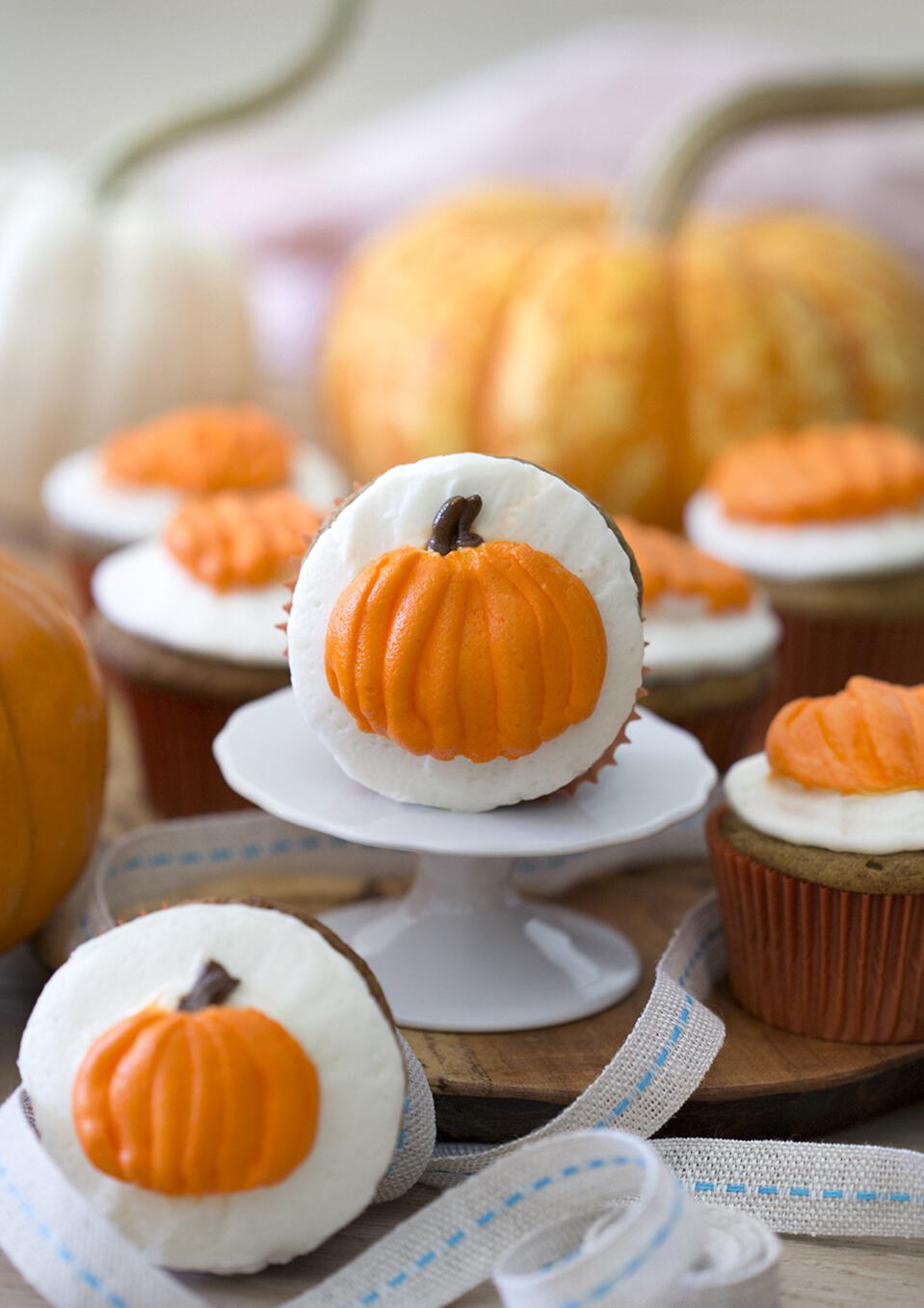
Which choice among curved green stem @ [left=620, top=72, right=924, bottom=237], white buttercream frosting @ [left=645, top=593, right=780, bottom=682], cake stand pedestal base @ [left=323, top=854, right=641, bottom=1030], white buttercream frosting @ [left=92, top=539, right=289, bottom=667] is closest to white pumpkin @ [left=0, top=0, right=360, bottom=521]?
curved green stem @ [left=620, top=72, right=924, bottom=237]

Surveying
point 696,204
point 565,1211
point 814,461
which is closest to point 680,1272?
point 565,1211

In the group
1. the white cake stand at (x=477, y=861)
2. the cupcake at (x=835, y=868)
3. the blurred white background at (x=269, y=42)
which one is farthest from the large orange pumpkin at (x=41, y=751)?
the blurred white background at (x=269, y=42)

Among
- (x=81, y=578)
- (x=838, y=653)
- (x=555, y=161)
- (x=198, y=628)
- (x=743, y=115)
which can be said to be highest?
(x=743, y=115)

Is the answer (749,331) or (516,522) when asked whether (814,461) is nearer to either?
(749,331)

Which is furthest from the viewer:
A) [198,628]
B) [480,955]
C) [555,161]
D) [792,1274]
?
[555,161]

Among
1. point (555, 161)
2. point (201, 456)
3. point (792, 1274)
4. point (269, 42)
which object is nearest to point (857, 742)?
point (792, 1274)

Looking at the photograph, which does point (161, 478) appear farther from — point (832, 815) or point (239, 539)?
point (832, 815)

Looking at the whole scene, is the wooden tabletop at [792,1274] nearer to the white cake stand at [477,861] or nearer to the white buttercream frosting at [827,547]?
the white cake stand at [477,861]

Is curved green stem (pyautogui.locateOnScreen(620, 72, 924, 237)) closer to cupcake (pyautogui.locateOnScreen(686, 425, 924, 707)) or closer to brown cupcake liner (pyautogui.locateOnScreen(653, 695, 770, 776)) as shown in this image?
cupcake (pyautogui.locateOnScreen(686, 425, 924, 707))
